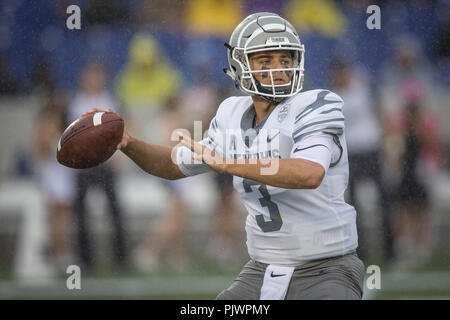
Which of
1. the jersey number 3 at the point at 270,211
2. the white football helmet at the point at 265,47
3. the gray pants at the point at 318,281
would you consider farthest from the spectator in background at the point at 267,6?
the gray pants at the point at 318,281

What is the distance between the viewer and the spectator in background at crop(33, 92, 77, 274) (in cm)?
574

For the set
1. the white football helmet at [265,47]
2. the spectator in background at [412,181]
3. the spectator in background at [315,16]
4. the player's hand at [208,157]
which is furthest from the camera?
the spectator in background at [315,16]

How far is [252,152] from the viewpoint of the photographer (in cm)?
304

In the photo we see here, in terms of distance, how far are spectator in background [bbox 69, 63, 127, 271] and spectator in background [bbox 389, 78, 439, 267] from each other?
6.27 ft

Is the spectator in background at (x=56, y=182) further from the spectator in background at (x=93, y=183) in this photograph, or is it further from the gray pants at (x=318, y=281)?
the gray pants at (x=318, y=281)

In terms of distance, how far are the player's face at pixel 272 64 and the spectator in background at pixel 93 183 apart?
246cm

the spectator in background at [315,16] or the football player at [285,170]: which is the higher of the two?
the spectator in background at [315,16]

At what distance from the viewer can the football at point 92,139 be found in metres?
3.19

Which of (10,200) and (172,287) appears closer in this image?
(172,287)

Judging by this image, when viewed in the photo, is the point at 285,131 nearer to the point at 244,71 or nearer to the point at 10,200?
the point at 244,71

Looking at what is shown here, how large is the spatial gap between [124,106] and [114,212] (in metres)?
1.15
